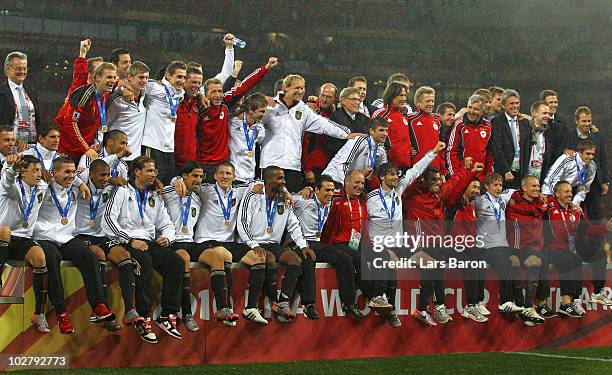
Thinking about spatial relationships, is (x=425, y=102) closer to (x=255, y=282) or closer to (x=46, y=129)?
(x=255, y=282)

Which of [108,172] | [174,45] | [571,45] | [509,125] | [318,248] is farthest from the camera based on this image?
[571,45]

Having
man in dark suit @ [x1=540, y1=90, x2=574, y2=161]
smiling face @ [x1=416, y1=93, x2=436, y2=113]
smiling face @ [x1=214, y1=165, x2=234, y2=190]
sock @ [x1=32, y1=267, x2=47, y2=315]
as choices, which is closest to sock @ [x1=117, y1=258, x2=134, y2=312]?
sock @ [x1=32, y1=267, x2=47, y2=315]

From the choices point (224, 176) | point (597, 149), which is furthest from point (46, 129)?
point (597, 149)

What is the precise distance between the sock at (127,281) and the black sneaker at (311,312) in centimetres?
144

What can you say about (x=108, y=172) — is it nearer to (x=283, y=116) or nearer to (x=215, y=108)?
(x=215, y=108)

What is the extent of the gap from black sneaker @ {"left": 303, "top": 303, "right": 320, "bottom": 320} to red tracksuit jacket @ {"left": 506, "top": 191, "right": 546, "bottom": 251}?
220cm

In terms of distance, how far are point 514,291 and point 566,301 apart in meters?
0.60

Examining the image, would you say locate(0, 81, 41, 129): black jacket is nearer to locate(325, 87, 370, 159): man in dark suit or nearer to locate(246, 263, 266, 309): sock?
locate(246, 263, 266, 309): sock

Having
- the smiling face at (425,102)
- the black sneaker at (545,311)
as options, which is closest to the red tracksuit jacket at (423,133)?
the smiling face at (425,102)

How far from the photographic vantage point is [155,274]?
6.85 m

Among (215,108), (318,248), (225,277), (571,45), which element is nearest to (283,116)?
(215,108)

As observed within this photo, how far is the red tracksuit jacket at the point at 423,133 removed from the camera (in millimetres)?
8852

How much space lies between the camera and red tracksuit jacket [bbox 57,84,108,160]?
23.8ft

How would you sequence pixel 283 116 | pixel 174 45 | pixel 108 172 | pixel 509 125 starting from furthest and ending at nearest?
pixel 174 45
pixel 509 125
pixel 283 116
pixel 108 172
